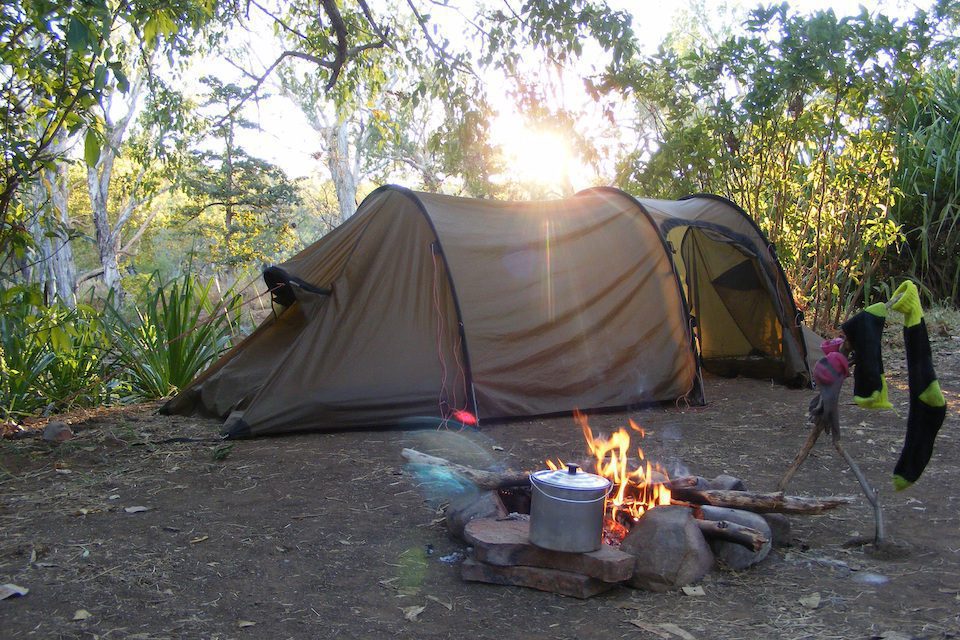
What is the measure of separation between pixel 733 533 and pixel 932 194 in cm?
845

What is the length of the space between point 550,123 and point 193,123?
11.8ft

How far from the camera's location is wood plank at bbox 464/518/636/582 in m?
2.88

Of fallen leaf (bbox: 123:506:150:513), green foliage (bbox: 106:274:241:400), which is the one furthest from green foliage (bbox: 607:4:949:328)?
fallen leaf (bbox: 123:506:150:513)

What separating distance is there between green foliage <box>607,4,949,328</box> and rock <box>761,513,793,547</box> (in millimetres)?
4300

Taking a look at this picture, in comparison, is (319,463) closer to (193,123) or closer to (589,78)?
(589,78)

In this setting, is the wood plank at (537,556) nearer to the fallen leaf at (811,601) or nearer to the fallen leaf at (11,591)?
the fallen leaf at (811,601)

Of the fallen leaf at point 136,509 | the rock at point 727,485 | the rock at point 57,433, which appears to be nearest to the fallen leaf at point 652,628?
the rock at point 727,485

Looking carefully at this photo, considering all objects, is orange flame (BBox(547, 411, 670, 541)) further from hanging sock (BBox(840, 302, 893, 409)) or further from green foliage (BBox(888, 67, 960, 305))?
green foliage (BBox(888, 67, 960, 305))

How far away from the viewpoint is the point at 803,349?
22.5ft

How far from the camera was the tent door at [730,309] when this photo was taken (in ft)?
23.9

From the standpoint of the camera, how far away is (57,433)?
511cm

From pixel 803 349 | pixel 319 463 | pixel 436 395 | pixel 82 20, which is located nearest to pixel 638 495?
pixel 319 463

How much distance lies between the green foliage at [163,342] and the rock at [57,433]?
1.48 m

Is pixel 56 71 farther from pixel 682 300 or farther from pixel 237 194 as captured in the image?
pixel 237 194
